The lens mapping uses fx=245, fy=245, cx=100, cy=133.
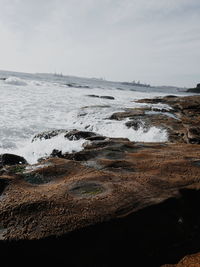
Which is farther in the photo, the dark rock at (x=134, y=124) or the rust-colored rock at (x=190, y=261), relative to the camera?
the dark rock at (x=134, y=124)

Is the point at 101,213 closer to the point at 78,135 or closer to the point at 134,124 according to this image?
Answer: the point at 78,135

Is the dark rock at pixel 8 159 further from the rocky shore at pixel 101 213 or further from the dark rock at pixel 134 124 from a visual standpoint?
the dark rock at pixel 134 124

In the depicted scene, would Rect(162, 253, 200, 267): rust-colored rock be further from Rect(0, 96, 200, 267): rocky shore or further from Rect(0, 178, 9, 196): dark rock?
Rect(0, 178, 9, 196): dark rock

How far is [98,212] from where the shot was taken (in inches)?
112

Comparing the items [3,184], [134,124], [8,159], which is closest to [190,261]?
[3,184]

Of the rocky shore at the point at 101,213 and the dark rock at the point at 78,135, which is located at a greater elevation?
the rocky shore at the point at 101,213

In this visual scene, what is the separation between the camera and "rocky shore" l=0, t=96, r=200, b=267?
8.41ft

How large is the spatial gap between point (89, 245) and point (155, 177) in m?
1.58

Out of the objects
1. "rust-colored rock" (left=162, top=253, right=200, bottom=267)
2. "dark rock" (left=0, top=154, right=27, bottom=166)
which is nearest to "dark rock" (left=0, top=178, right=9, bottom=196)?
"rust-colored rock" (left=162, top=253, right=200, bottom=267)

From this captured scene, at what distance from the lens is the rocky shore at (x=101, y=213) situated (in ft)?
8.41

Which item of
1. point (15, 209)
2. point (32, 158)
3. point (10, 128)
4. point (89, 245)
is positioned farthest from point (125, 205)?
point (10, 128)

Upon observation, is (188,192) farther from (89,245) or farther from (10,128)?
(10,128)

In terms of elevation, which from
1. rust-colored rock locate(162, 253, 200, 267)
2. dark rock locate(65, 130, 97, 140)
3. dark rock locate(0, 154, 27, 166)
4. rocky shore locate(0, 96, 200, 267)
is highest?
rocky shore locate(0, 96, 200, 267)

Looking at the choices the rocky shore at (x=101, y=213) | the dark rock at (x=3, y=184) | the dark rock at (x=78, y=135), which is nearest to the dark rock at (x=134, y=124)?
the dark rock at (x=78, y=135)
